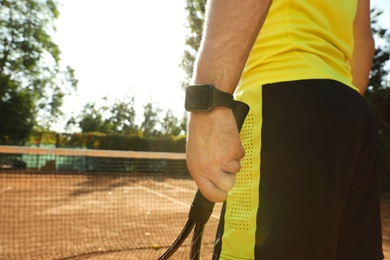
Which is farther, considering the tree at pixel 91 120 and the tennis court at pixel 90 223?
the tree at pixel 91 120

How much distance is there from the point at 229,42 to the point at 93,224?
25.1 feet

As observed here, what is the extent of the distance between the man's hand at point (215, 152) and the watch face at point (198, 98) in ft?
0.09

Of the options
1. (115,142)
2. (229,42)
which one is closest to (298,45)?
(229,42)

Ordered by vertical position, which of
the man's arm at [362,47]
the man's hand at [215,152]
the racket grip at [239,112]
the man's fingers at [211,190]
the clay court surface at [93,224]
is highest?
the man's arm at [362,47]

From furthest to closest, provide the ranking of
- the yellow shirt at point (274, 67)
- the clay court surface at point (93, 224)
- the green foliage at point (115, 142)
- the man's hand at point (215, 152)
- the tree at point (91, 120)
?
the tree at point (91, 120), the green foliage at point (115, 142), the clay court surface at point (93, 224), the yellow shirt at point (274, 67), the man's hand at point (215, 152)

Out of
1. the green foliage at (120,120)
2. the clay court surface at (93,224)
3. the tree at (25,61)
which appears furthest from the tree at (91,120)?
the clay court surface at (93,224)

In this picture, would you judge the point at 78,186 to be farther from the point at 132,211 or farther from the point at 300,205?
the point at 300,205

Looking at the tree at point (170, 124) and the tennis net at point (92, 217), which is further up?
the tree at point (170, 124)

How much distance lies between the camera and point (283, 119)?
1.17m

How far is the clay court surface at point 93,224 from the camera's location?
5793 millimetres

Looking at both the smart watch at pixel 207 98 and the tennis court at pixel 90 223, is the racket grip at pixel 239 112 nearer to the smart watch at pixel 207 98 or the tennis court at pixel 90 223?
the smart watch at pixel 207 98

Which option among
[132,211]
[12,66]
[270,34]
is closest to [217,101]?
[270,34]

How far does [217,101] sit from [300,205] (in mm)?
353

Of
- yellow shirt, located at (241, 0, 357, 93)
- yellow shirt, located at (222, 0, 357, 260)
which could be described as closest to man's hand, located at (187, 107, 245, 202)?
yellow shirt, located at (222, 0, 357, 260)
